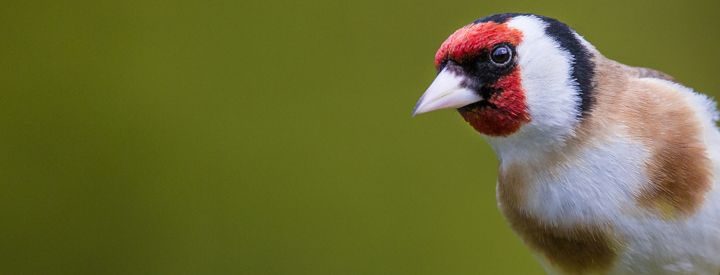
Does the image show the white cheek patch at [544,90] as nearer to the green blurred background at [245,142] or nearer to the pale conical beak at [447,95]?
the pale conical beak at [447,95]

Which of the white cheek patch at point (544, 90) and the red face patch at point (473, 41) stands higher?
the red face patch at point (473, 41)

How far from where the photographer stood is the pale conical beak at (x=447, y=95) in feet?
3.07

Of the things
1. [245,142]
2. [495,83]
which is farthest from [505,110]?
[245,142]

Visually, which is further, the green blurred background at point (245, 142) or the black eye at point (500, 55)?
the green blurred background at point (245, 142)

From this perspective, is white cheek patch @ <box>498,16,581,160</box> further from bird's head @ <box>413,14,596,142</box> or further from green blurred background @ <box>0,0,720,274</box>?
green blurred background @ <box>0,0,720,274</box>

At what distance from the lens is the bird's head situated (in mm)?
957

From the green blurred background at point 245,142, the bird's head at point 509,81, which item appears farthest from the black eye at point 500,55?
the green blurred background at point 245,142

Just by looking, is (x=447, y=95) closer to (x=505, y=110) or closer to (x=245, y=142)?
(x=505, y=110)

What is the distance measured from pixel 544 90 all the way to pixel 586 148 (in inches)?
3.1

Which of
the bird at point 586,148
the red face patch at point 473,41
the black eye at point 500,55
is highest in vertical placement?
the red face patch at point 473,41

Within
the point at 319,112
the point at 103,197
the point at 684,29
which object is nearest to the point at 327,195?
the point at 319,112

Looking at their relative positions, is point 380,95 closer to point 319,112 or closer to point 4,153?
point 319,112

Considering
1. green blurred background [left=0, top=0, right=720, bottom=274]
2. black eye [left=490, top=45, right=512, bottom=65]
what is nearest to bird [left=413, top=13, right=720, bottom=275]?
black eye [left=490, top=45, right=512, bottom=65]

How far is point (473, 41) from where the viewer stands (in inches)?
37.7
